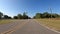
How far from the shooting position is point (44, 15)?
615 feet

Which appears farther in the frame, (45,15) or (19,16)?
(19,16)

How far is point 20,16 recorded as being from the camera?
653 feet

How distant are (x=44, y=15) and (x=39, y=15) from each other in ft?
25.9

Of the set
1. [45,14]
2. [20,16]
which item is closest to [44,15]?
[45,14]

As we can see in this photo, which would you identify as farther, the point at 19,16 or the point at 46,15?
the point at 19,16

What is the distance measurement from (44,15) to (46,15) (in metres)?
3.56

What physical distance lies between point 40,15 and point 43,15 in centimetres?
398

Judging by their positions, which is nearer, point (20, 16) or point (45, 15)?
point (45, 15)

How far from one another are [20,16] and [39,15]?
86.7 ft

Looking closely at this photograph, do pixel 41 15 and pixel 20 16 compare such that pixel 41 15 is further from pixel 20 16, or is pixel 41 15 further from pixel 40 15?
pixel 20 16

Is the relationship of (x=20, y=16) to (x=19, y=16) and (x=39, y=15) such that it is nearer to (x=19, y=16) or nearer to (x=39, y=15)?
(x=19, y=16)

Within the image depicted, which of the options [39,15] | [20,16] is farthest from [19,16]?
[39,15]

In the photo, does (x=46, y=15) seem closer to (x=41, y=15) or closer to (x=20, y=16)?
(x=41, y=15)

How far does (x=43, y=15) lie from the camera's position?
191000 millimetres
